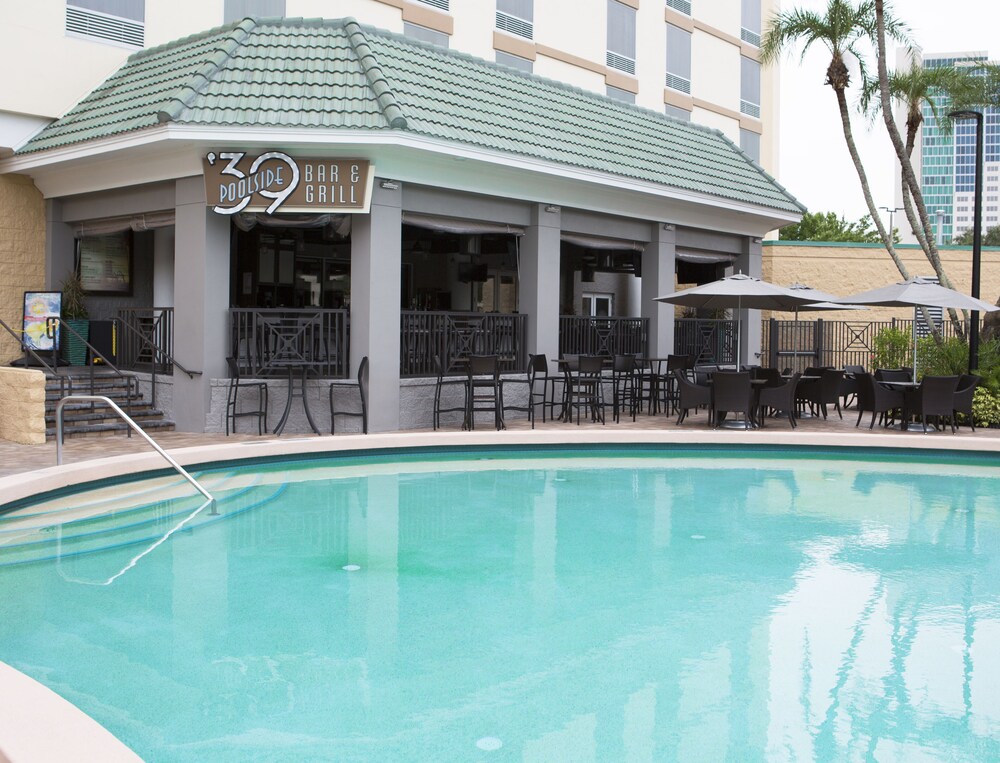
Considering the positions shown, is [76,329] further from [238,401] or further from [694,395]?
[694,395]

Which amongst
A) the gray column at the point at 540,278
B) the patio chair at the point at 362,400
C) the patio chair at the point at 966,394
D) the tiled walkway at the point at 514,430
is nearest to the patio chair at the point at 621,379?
the tiled walkway at the point at 514,430

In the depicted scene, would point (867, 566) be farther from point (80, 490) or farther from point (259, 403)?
point (259, 403)

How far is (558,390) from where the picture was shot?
17859mm

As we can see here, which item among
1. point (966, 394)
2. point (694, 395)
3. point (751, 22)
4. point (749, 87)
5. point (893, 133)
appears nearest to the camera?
point (966, 394)

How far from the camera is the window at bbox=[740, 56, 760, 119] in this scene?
36.0m

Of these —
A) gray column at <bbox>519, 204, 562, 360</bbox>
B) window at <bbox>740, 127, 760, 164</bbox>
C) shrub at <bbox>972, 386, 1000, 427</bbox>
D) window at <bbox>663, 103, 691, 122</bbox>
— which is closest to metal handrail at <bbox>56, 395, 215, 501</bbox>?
gray column at <bbox>519, 204, 562, 360</bbox>

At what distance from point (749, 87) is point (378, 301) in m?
26.2

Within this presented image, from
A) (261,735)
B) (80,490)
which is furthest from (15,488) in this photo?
(261,735)

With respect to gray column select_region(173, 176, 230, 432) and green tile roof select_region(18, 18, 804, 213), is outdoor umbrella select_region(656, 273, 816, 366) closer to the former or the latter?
green tile roof select_region(18, 18, 804, 213)

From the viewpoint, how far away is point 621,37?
99.0 ft

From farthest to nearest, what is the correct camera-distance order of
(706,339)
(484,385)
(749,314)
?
(749,314) < (706,339) < (484,385)

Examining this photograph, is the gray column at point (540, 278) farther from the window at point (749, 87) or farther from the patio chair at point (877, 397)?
→ the window at point (749, 87)

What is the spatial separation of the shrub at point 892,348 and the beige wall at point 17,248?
60.7ft

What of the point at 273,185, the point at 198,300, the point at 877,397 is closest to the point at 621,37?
the point at 877,397
